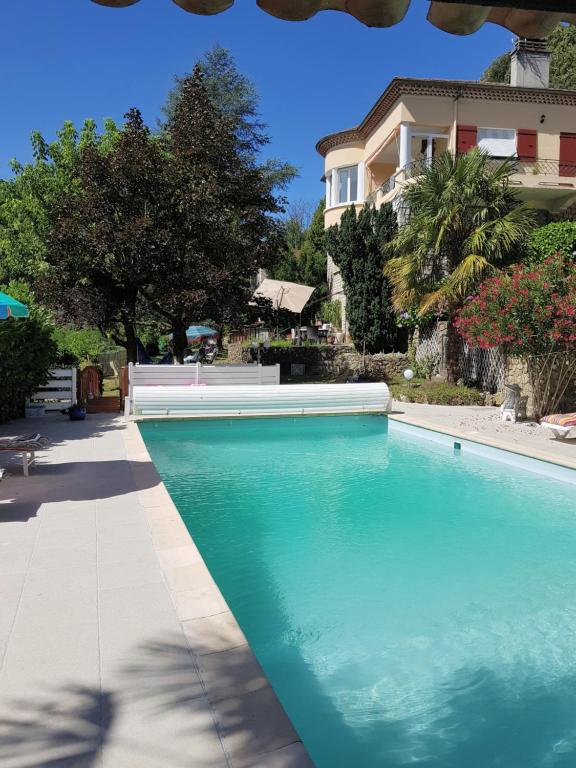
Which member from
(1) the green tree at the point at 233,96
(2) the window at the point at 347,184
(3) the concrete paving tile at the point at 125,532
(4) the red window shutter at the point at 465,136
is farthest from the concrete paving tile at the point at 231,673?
(1) the green tree at the point at 233,96

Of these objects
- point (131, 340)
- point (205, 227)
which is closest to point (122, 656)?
point (205, 227)

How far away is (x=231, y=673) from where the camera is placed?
2.83 metres

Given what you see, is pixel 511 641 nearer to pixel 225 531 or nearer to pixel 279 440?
pixel 225 531

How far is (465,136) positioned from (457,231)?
974 centimetres

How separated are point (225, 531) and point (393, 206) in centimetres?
1989

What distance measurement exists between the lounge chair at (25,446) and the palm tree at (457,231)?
11190mm

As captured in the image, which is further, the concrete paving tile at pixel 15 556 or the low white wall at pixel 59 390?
the low white wall at pixel 59 390

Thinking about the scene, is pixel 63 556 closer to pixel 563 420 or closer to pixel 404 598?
pixel 404 598

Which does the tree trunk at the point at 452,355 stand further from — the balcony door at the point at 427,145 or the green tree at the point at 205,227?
the balcony door at the point at 427,145

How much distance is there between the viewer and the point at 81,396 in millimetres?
14406

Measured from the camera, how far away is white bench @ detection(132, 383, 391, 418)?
1338 centimetres

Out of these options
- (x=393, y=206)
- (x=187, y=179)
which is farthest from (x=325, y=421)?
(x=393, y=206)

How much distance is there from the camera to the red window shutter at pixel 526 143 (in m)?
23.8

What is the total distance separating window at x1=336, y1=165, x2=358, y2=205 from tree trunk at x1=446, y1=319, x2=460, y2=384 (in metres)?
13.0
